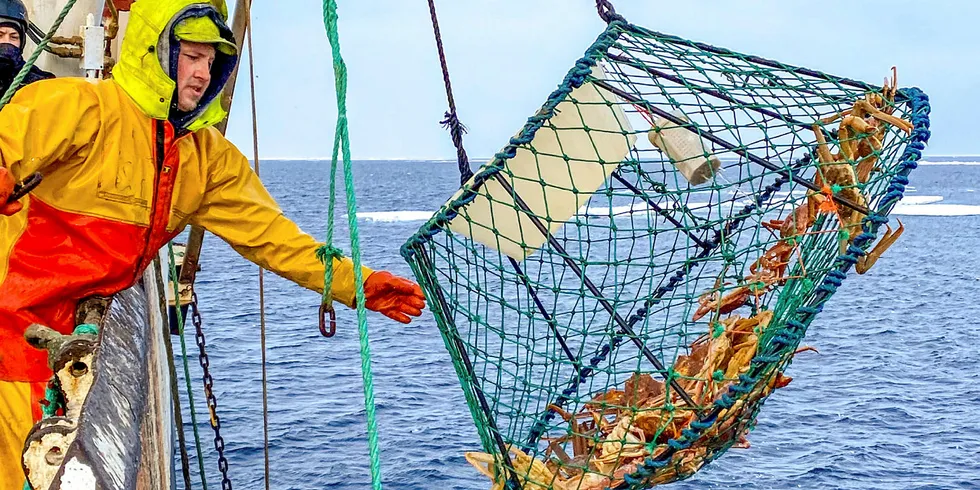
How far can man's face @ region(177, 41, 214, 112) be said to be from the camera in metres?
3.14

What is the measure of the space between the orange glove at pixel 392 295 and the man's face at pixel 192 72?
2.71 ft

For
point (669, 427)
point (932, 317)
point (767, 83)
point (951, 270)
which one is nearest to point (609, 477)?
point (669, 427)

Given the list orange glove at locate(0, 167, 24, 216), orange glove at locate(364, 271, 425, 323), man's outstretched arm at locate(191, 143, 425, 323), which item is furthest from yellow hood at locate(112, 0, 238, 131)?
orange glove at locate(364, 271, 425, 323)

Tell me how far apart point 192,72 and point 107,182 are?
1.44 ft

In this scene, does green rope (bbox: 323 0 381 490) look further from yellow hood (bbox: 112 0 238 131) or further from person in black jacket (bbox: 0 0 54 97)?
person in black jacket (bbox: 0 0 54 97)

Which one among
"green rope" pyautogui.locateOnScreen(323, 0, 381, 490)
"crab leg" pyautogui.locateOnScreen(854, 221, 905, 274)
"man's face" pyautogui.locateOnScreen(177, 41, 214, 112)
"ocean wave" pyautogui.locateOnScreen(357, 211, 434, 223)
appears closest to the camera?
"green rope" pyautogui.locateOnScreen(323, 0, 381, 490)

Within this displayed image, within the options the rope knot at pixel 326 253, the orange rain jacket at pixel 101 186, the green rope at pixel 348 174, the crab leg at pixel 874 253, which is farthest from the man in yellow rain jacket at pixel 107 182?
the crab leg at pixel 874 253

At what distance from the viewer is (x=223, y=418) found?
1625cm

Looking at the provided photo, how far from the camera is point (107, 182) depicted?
311 cm

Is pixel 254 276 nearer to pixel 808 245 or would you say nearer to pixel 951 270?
pixel 951 270

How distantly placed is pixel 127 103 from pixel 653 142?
1789 millimetres

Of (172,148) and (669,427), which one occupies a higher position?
(172,148)

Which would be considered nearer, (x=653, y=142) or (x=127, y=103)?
(x=127, y=103)

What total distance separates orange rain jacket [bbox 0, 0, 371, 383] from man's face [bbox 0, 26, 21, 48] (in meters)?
1.62
